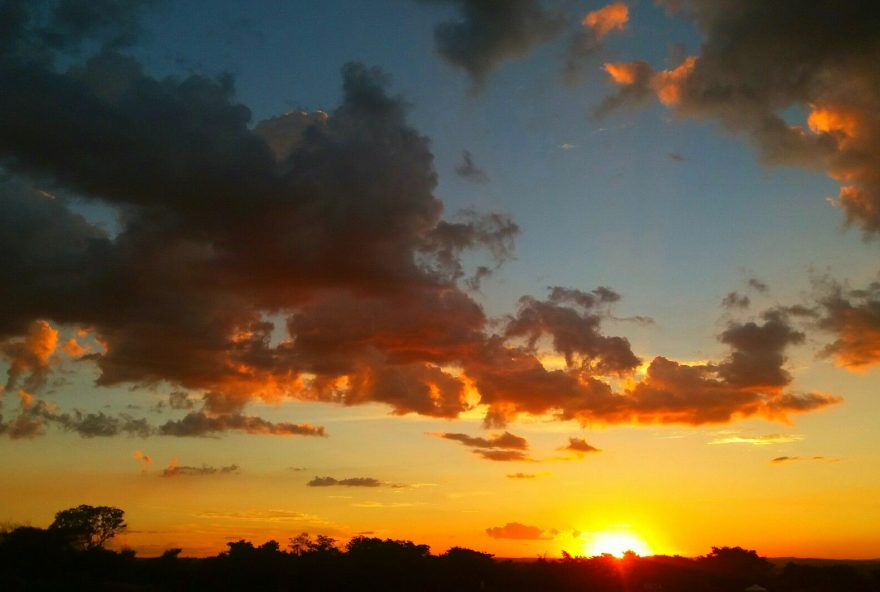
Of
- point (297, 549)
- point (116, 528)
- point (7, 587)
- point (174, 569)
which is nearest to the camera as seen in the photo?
point (7, 587)

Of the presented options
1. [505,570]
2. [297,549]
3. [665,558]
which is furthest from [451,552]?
[665,558]

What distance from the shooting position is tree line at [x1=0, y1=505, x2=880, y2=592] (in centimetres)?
7912

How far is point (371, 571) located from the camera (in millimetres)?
85062

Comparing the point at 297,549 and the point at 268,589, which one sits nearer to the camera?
the point at 268,589

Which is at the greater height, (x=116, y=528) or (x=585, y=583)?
(x=116, y=528)

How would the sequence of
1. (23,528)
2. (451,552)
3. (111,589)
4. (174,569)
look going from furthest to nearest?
(451,552)
(23,528)
(174,569)
(111,589)

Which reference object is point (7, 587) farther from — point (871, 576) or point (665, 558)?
point (871, 576)

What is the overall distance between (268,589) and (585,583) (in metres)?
36.9

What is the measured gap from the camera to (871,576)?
91750 mm

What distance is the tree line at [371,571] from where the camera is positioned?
79.1 metres

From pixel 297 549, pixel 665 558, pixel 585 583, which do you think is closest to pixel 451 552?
pixel 585 583

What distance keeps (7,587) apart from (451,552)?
50.9 m

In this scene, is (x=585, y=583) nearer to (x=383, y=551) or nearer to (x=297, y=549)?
(x=383, y=551)

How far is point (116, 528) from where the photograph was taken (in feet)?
397
